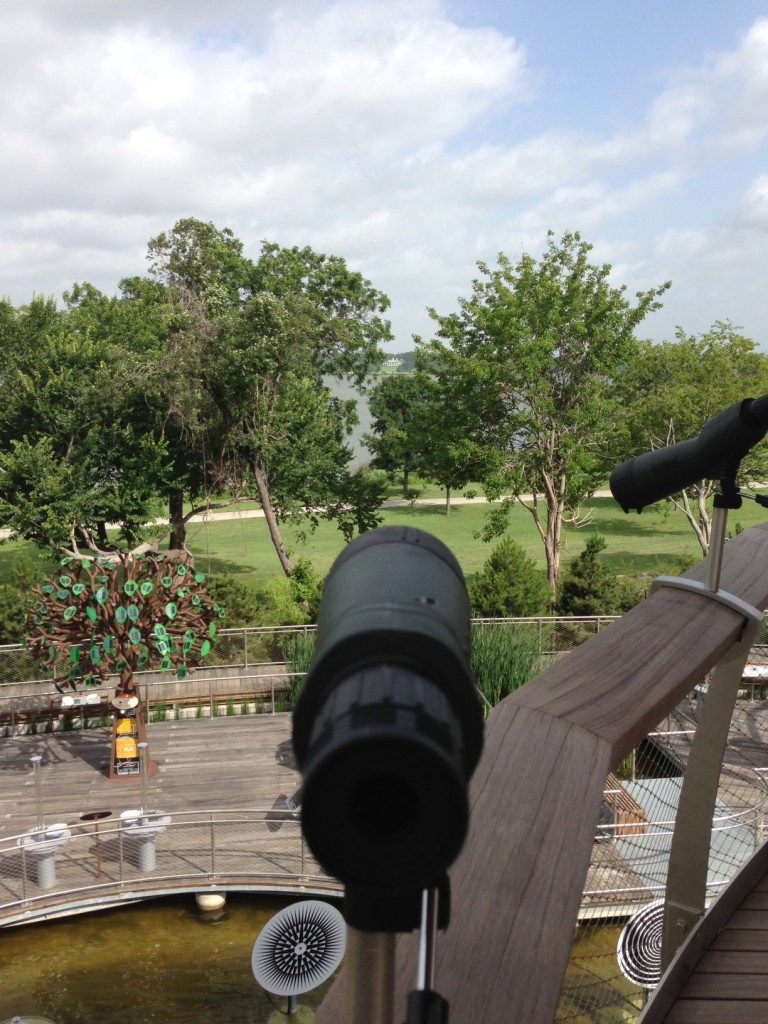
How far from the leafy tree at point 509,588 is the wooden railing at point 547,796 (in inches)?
626

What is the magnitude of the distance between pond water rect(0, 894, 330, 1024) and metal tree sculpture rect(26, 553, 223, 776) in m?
2.80

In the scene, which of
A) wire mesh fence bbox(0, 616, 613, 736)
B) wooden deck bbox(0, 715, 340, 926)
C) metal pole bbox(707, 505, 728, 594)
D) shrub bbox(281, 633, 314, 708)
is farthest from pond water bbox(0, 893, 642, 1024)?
metal pole bbox(707, 505, 728, 594)

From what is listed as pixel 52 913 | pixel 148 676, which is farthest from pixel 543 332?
pixel 52 913

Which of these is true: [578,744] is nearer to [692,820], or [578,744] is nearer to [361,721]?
[692,820]

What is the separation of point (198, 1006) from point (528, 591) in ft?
37.1

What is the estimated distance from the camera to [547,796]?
1.37 meters

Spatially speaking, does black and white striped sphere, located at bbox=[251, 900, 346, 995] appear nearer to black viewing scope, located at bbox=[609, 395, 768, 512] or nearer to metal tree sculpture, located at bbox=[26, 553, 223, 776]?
metal tree sculpture, located at bbox=[26, 553, 223, 776]

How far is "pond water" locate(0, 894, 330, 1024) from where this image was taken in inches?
335

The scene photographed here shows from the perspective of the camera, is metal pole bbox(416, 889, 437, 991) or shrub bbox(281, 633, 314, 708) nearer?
metal pole bbox(416, 889, 437, 991)

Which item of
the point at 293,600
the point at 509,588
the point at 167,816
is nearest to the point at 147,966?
the point at 167,816

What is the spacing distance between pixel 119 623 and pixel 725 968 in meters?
10.9

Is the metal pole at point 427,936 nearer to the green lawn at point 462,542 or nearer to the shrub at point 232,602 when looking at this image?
the shrub at point 232,602

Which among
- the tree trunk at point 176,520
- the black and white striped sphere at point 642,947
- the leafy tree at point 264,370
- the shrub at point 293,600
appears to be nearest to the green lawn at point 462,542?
the tree trunk at point 176,520

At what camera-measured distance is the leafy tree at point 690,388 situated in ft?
73.8
